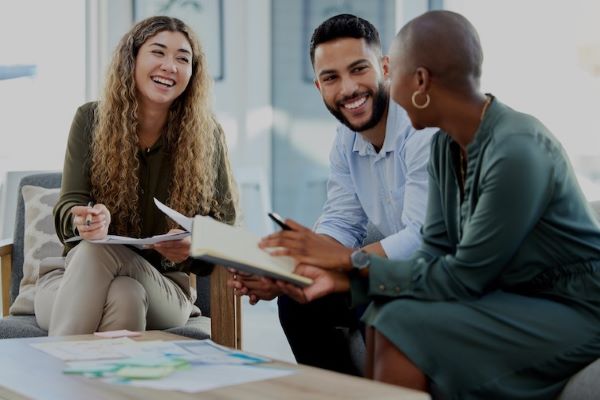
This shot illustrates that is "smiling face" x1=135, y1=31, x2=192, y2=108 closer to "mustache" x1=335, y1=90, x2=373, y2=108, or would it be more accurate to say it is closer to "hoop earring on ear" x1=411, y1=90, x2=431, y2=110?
"mustache" x1=335, y1=90, x2=373, y2=108

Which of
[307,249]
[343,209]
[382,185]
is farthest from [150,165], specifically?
[307,249]

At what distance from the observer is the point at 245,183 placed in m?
5.57

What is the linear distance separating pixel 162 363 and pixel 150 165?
1.17 meters

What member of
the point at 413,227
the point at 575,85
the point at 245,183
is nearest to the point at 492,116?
the point at 413,227

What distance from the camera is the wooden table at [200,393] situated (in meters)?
1.56

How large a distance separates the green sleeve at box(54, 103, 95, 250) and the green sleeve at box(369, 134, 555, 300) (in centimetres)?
125

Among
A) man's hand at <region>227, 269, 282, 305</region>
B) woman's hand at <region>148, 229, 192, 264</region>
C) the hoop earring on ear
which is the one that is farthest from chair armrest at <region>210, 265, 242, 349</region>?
the hoop earring on ear

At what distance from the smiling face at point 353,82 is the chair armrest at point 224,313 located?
1.79 ft

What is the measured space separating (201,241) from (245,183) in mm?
3775

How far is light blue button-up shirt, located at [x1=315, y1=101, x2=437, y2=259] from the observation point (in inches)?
94.4

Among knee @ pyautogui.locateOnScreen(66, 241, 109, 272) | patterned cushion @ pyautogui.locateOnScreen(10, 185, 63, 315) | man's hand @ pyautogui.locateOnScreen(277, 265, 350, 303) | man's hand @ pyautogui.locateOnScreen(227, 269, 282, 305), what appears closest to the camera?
man's hand @ pyautogui.locateOnScreen(277, 265, 350, 303)

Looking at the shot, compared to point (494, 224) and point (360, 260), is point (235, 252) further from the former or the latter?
point (494, 224)

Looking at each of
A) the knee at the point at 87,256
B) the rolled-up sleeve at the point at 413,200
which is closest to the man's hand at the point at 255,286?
the rolled-up sleeve at the point at 413,200

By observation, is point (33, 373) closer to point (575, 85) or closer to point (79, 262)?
point (79, 262)
